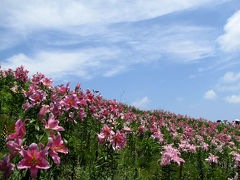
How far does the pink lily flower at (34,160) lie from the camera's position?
1.83 m

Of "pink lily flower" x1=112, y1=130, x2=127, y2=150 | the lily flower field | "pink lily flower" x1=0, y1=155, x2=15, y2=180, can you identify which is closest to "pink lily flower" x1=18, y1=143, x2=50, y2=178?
the lily flower field

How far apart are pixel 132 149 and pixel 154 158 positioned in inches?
25.3

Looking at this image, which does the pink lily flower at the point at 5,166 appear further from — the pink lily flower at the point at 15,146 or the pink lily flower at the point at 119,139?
the pink lily flower at the point at 119,139

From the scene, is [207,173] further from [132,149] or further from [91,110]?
[91,110]

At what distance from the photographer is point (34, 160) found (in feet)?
6.14

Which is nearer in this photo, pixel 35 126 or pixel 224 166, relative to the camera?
pixel 35 126

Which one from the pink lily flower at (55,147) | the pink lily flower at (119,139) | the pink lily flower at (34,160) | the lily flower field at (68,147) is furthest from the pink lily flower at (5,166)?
the pink lily flower at (119,139)

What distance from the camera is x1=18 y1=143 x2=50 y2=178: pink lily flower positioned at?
1.83 metres

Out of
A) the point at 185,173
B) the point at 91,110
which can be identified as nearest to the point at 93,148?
the point at 91,110

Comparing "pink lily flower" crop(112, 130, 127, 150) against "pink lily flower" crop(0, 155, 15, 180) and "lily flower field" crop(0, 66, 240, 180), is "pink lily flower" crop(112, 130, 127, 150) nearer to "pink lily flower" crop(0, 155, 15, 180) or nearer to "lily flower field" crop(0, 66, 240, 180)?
"lily flower field" crop(0, 66, 240, 180)

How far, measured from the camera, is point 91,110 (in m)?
5.29

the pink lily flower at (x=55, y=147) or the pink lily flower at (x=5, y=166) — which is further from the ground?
the pink lily flower at (x=55, y=147)

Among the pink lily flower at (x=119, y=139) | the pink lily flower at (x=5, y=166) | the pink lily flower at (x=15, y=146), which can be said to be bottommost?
the pink lily flower at (x=5, y=166)

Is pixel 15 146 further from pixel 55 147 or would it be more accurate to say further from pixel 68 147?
pixel 68 147
